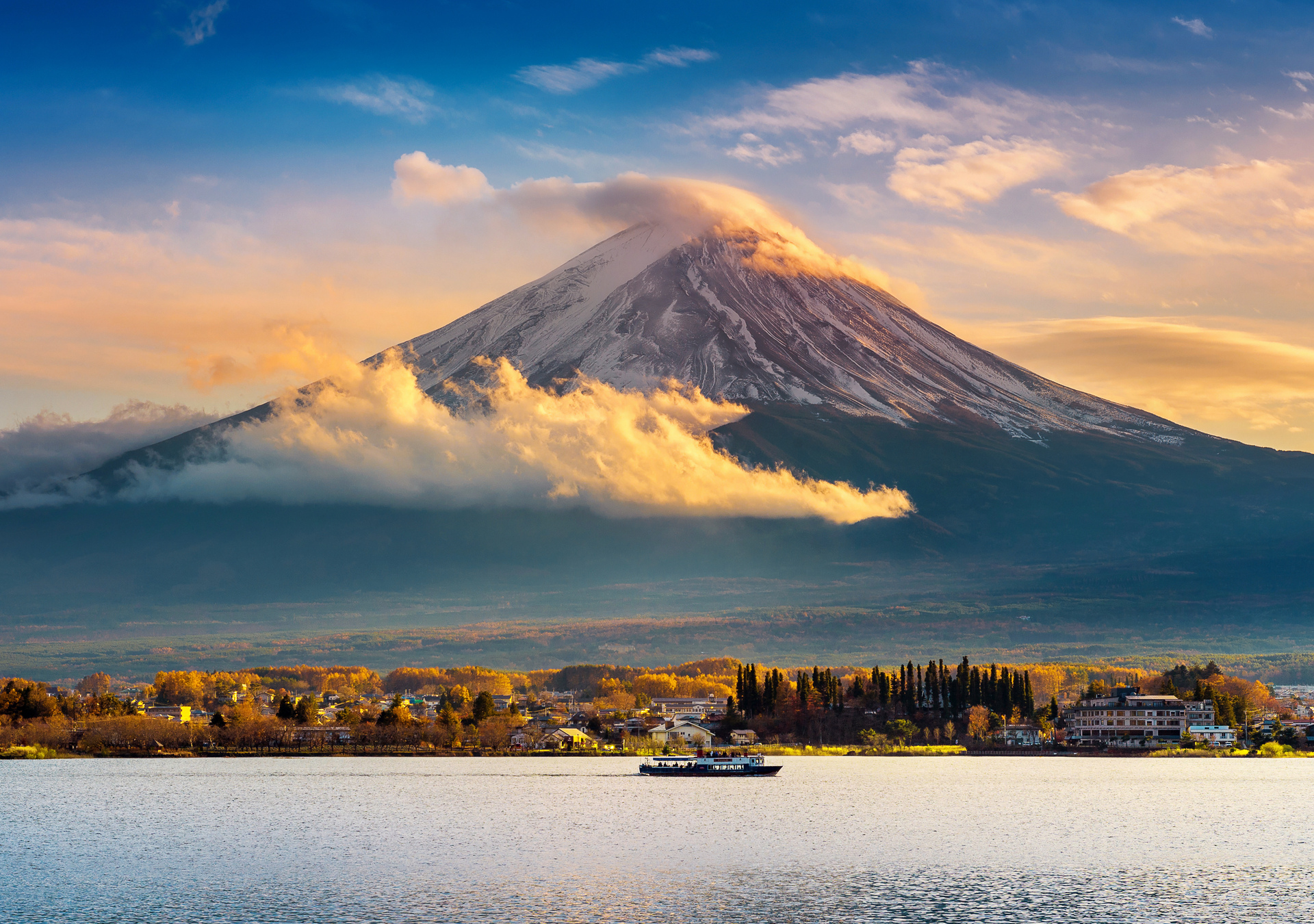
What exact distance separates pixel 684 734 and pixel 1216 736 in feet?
165

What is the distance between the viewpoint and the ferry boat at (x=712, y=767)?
11331cm

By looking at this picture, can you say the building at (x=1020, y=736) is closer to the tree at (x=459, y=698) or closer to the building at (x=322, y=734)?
the tree at (x=459, y=698)

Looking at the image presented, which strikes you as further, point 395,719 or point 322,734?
point 322,734

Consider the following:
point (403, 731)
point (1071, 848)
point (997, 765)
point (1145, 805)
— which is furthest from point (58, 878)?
point (403, 731)

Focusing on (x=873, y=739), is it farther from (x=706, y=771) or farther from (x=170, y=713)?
(x=170, y=713)

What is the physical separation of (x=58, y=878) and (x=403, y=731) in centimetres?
9120

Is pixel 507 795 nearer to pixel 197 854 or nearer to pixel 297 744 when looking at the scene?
pixel 197 854

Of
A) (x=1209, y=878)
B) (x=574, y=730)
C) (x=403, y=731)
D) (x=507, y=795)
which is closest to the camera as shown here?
(x=1209, y=878)

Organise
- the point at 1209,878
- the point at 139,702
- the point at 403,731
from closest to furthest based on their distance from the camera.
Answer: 1. the point at 1209,878
2. the point at 403,731
3. the point at 139,702

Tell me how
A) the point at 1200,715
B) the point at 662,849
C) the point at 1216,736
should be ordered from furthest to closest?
the point at 1200,715 < the point at 1216,736 < the point at 662,849

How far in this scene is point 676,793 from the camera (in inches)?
3740

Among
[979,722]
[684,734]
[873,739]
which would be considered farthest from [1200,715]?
[684,734]

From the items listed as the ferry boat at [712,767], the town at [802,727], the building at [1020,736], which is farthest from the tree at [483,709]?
the building at [1020,736]

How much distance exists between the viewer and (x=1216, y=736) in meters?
143
